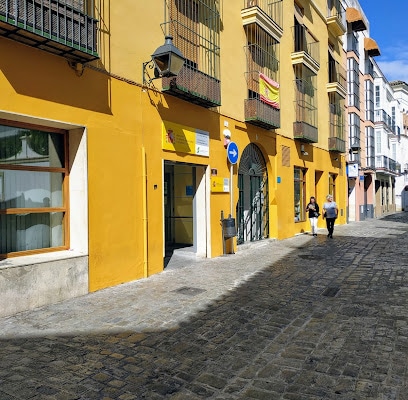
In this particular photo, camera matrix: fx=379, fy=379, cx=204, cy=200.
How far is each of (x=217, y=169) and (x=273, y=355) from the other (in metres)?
6.61

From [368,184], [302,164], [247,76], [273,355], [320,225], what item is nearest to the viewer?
[273,355]

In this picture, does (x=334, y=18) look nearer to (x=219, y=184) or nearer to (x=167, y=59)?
(x=219, y=184)

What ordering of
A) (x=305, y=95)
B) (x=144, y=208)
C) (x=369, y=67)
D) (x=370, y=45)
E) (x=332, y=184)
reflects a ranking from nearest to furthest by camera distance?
(x=144, y=208)
(x=305, y=95)
(x=332, y=184)
(x=370, y=45)
(x=369, y=67)

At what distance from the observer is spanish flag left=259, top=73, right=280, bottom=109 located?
11906 millimetres

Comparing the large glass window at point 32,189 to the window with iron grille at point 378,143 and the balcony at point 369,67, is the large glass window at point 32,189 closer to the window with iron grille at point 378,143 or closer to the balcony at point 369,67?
the balcony at point 369,67

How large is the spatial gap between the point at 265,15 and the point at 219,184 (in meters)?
5.61

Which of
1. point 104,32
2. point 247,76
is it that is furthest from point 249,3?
point 104,32

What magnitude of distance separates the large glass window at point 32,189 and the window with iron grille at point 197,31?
394 cm

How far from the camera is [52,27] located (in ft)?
18.4

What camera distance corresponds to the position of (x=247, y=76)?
1157cm

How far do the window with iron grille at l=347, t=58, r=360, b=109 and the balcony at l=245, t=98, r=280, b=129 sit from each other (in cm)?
1381

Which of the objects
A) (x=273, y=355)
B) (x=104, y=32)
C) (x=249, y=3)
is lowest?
(x=273, y=355)

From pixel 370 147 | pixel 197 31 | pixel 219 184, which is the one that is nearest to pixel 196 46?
pixel 197 31

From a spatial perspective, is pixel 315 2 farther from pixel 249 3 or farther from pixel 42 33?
pixel 42 33
